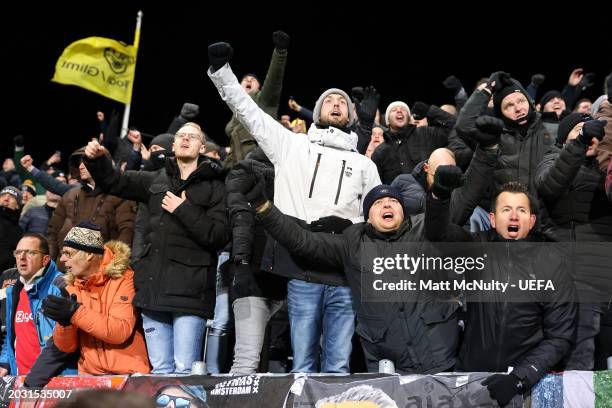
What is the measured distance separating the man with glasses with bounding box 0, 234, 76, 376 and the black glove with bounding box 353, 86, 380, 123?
9.43 feet

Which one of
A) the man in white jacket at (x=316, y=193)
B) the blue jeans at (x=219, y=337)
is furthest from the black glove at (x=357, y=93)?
the blue jeans at (x=219, y=337)

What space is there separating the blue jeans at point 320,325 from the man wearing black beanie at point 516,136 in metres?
1.28

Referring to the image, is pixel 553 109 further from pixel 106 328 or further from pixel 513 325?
pixel 106 328

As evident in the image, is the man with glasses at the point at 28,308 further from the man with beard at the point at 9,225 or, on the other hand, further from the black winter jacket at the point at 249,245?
the man with beard at the point at 9,225

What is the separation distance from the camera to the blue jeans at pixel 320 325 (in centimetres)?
596

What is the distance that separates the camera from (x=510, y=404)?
511 centimetres

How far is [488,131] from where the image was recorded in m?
5.89

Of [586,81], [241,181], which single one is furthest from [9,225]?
[586,81]

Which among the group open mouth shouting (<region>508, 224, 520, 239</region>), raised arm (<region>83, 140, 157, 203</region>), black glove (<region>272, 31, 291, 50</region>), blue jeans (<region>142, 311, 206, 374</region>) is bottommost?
blue jeans (<region>142, 311, 206, 374</region>)

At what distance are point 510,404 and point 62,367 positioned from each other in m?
2.97

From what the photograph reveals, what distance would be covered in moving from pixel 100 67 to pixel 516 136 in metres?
8.72

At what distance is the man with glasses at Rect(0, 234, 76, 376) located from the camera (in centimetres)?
688

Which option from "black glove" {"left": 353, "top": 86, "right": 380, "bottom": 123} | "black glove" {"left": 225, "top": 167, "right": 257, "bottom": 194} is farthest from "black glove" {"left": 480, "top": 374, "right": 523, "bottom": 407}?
"black glove" {"left": 353, "top": 86, "right": 380, "bottom": 123}

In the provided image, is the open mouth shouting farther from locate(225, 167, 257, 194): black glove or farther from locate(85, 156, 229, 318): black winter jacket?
locate(85, 156, 229, 318): black winter jacket
